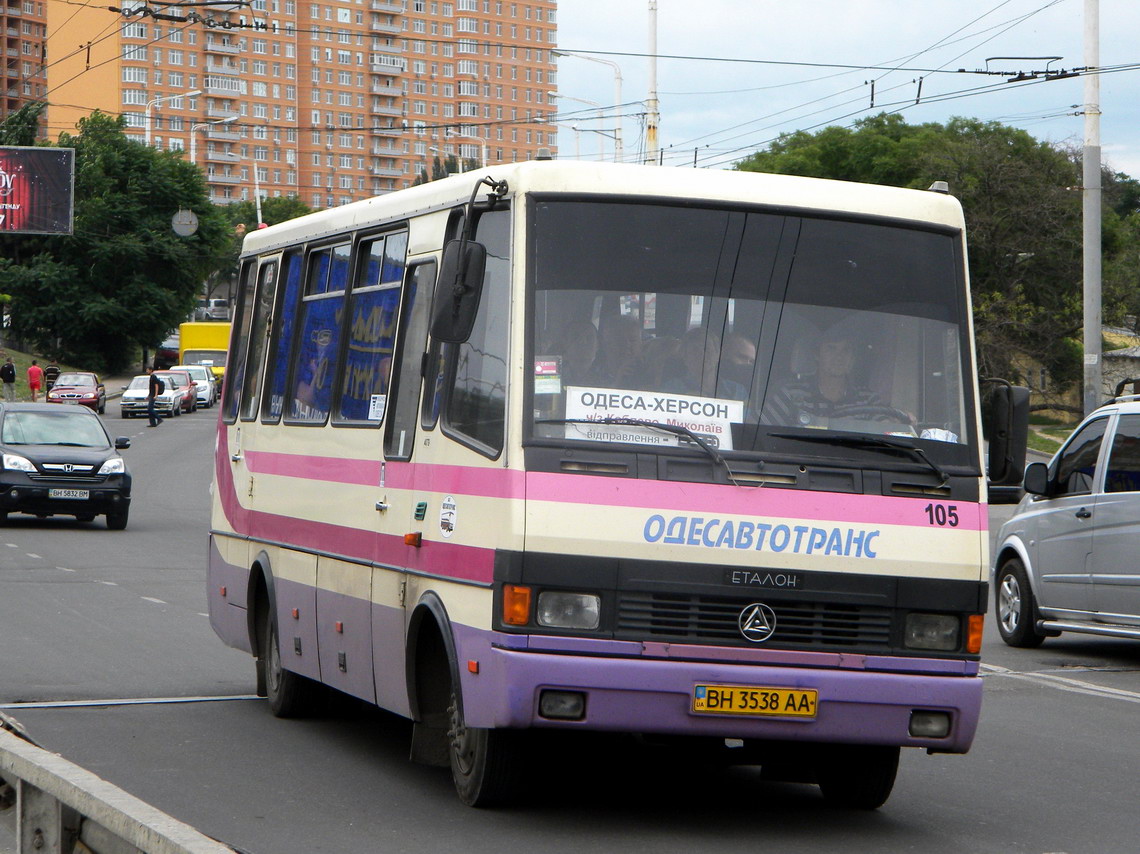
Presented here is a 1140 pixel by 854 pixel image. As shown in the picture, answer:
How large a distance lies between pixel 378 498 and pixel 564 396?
5.62 ft

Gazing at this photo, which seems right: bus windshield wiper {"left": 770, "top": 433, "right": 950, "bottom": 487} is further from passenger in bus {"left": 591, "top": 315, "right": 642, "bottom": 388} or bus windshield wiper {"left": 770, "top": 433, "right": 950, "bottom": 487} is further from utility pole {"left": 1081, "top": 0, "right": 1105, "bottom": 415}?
utility pole {"left": 1081, "top": 0, "right": 1105, "bottom": 415}

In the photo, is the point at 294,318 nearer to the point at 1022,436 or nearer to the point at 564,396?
the point at 564,396

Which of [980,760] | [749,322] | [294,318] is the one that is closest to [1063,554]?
[980,760]

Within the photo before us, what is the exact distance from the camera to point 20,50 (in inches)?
6993

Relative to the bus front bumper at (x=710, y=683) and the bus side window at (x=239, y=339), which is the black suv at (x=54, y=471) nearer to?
the bus side window at (x=239, y=339)

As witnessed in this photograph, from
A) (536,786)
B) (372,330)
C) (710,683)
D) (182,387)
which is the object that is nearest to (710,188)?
(710,683)

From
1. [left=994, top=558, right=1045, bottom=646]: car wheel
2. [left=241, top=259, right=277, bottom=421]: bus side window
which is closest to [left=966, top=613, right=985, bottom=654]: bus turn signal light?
[left=241, top=259, right=277, bottom=421]: bus side window

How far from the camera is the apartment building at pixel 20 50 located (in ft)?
574

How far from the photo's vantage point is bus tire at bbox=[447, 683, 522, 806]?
7281 millimetres

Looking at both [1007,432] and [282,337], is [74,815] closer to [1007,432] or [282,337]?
[1007,432]

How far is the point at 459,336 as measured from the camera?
716 cm

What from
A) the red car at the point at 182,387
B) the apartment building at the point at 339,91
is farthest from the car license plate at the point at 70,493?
the apartment building at the point at 339,91

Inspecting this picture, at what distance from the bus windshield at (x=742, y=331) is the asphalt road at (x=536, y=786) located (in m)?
1.55

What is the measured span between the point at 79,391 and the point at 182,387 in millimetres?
6014
